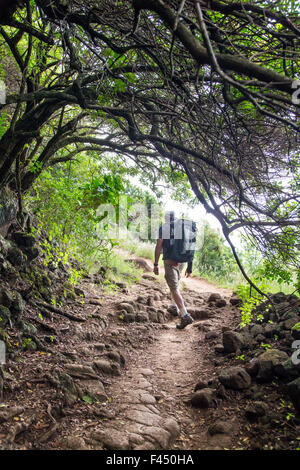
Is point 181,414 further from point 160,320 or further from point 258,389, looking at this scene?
point 160,320

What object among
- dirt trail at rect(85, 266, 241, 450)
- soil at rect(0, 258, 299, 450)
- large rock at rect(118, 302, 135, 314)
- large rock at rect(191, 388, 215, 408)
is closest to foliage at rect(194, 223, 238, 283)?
large rock at rect(118, 302, 135, 314)

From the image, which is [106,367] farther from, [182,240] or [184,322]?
[182,240]

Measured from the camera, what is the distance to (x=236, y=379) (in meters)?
2.99

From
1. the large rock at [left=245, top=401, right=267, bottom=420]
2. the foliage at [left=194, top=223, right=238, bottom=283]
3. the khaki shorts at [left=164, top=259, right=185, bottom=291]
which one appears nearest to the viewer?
the large rock at [left=245, top=401, right=267, bottom=420]

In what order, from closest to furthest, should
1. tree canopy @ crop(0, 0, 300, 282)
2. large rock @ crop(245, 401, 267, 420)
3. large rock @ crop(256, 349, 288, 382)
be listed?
tree canopy @ crop(0, 0, 300, 282)
large rock @ crop(245, 401, 267, 420)
large rock @ crop(256, 349, 288, 382)

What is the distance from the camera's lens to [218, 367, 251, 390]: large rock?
9.73 ft

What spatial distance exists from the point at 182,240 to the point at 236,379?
320cm

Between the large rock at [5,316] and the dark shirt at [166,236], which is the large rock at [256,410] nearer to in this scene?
the large rock at [5,316]

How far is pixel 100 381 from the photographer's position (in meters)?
3.17

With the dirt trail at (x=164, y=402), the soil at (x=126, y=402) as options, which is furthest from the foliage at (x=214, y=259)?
the soil at (x=126, y=402)

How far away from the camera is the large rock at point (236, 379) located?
296 centimetres

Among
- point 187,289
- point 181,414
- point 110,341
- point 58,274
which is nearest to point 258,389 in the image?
point 181,414

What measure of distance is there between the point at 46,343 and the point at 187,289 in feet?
21.1

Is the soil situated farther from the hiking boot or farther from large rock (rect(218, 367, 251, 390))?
the hiking boot
